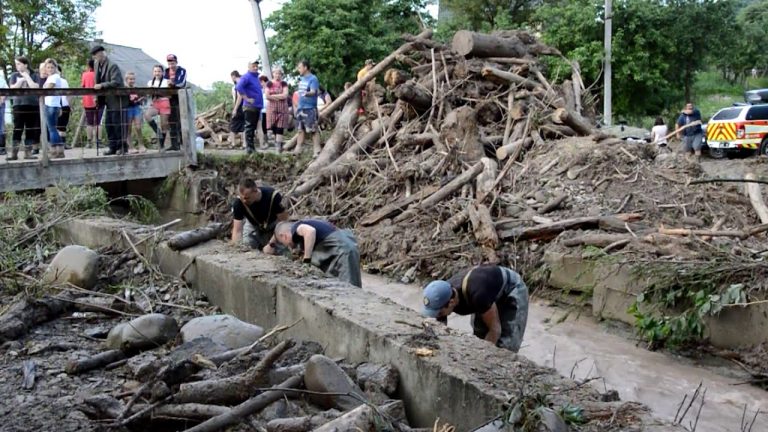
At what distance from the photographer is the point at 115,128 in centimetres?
1195

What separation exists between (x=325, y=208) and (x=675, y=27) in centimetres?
1879

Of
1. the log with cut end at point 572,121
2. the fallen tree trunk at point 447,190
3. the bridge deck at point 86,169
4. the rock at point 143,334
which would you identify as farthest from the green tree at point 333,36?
the rock at point 143,334

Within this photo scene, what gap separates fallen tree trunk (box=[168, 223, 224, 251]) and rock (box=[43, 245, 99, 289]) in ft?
2.18

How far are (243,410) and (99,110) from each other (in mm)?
9780

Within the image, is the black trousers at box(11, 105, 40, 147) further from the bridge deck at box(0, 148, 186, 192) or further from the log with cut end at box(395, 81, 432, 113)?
the log with cut end at box(395, 81, 432, 113)

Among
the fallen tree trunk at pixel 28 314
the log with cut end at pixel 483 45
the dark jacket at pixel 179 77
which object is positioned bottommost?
the fallen tree trunk at pixel 28 314

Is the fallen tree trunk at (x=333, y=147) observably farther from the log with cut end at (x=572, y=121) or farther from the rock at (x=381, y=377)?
the rock at (x=381, y=377)

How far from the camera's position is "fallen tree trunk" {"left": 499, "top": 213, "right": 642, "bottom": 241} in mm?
9773

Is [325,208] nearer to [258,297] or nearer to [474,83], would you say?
[474,83]

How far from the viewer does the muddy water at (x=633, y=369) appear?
648 centimetres

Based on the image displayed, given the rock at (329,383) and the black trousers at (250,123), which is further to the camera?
the black trousers at (250,123)

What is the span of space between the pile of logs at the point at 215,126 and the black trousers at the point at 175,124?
13.8 feet

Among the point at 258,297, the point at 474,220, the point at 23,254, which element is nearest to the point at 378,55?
the point at 474,220

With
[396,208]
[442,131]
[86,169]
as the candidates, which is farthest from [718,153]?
[86,169]
